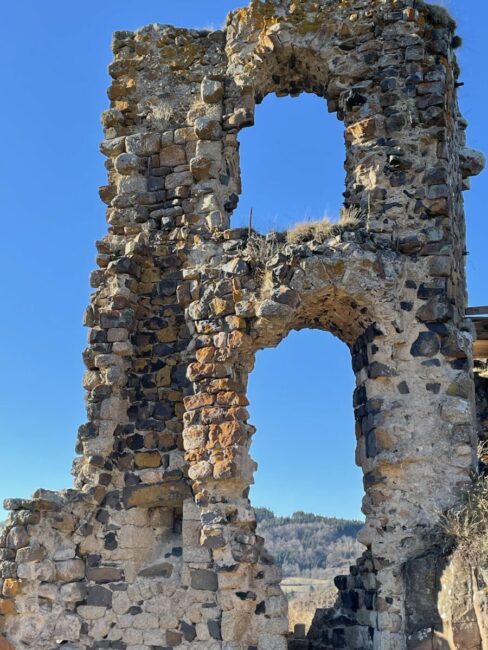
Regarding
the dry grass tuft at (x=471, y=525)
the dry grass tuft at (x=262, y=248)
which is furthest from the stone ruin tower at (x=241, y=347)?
the dry grass tuft at (x=471, y=525)

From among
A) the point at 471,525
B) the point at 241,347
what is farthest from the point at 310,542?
the point at 471,525

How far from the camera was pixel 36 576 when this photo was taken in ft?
24.6

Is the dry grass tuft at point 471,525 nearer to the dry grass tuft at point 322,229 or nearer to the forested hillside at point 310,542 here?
the dry grass tuft at point 322,229

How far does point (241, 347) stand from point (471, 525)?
2647 mm

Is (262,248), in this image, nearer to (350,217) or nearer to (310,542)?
(350,217)

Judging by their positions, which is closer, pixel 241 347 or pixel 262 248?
pixel 241 347

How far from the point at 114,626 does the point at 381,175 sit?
5.14 metres

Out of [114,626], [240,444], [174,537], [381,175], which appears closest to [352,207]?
[381,175]

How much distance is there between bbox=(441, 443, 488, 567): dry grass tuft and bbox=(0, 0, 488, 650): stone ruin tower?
0.55ft

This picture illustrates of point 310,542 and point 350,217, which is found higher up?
point 350,217

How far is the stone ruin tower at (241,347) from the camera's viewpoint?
23.5 feet

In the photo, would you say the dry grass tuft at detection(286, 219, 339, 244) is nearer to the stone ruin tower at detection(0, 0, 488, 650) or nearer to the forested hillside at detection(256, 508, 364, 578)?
the stone ruin tower at detection(0, 0, 488, 650)

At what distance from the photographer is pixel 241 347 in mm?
7742

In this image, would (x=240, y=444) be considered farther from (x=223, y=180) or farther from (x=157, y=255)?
(x=223, y=180)
